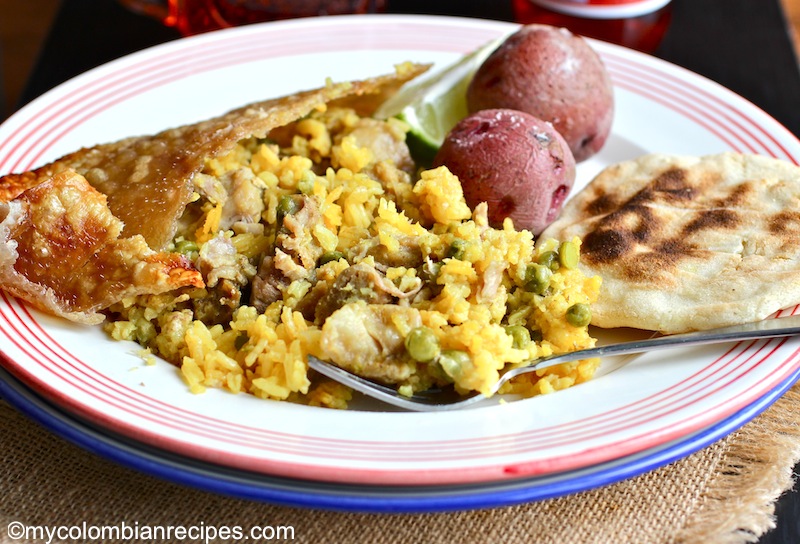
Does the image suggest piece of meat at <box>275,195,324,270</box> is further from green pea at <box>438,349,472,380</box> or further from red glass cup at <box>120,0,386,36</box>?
red glass cup at <box>120,0,386,36</box>

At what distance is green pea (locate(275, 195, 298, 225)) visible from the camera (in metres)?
3.51

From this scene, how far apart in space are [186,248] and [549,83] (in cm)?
194

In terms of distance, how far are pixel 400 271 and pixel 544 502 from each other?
964 millimetres

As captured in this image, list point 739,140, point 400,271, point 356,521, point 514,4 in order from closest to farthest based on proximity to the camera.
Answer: point 356,521 → point 400,271 → point 739,140 → point 514,4

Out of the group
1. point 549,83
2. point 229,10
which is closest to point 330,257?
point 549,83

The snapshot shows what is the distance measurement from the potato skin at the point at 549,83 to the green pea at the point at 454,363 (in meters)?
1.79

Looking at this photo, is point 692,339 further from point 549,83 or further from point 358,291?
point 549,83

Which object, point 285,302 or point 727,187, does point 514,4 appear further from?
point 285,302

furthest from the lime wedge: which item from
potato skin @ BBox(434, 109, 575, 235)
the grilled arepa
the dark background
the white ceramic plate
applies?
the dark background

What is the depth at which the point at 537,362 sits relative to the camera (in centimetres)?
303

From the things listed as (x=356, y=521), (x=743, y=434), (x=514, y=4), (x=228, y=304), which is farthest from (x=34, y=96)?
(x=743, y=434)

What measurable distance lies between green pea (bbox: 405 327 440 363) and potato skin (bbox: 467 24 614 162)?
69.7 inches

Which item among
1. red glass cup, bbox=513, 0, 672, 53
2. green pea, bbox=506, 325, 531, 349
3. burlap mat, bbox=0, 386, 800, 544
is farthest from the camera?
red glass cup, bbox=513, 0, 672, 53

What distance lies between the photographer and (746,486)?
2.94m
